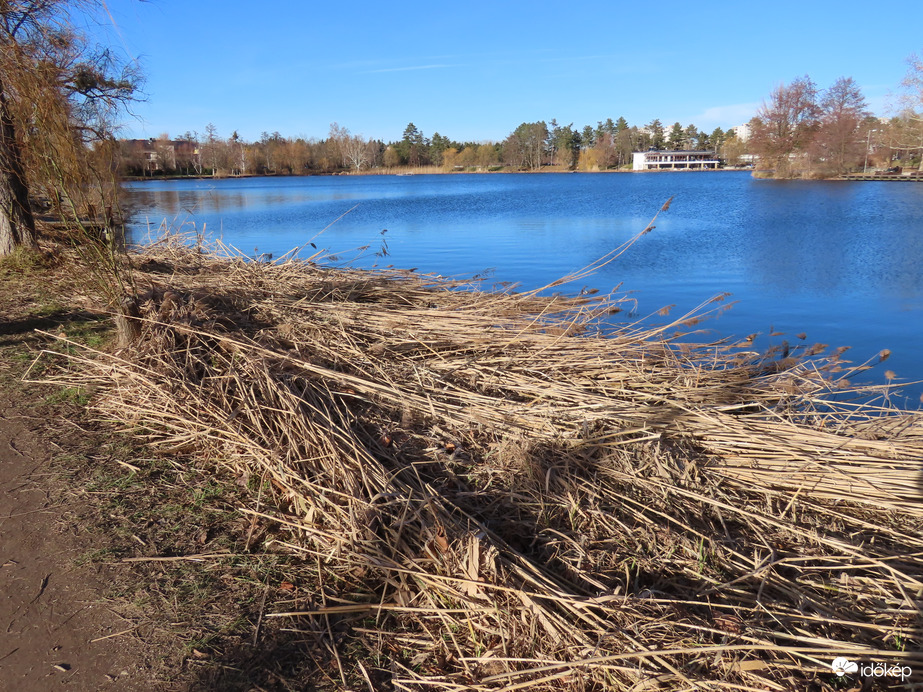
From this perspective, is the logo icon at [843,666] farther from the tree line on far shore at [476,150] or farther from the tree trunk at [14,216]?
the tree line on far shore at [476,150]

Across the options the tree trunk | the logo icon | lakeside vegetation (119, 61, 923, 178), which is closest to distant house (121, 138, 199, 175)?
lakeside vegetation (119, 61, 923, 178)

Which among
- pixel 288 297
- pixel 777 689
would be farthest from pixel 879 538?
pixel 288 297

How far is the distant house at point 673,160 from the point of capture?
Result: 308 ft

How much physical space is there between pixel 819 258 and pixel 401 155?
9338cm

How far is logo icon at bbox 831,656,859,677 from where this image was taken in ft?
6.40

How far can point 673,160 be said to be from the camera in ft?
317

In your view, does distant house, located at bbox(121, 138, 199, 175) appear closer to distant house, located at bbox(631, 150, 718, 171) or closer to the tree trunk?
the tree trunk

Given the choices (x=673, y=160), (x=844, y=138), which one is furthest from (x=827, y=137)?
(x=673, y=160)

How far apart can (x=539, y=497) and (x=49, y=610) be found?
2.14 m

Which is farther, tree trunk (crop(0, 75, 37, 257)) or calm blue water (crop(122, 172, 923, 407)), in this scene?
calm blue water (crop(122, 172, 923, 407))

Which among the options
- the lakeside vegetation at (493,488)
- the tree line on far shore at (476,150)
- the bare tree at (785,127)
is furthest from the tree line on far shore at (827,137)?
the lakeside vegetation at (493,488)

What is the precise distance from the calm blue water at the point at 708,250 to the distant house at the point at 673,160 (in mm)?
71160

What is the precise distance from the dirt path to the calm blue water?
5.61 metres

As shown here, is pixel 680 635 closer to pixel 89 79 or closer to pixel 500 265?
pixel 500 265
